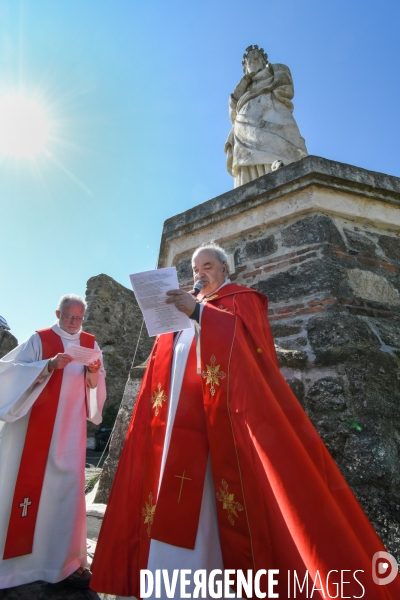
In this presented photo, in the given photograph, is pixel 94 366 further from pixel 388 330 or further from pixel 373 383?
pixel 388 330

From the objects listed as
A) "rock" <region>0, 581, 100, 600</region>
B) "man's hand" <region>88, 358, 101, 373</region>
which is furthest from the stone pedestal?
"rock" <region>0, 581, 100, 600</region>

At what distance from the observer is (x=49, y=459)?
7.29 ft

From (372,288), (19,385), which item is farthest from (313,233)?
(19,385)

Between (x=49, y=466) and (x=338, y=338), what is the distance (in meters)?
2.14

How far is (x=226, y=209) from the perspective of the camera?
353 cm

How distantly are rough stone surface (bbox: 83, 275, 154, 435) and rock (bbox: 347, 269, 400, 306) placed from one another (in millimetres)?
5274

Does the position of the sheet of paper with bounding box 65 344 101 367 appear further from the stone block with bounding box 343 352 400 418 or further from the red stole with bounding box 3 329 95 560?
the stone block with bounding box 343 352 400 418

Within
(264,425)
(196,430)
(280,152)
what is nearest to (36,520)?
(196,430)

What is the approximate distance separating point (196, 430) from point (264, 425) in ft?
1.09

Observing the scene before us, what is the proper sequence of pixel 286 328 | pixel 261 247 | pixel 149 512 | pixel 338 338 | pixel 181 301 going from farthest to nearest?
pixel 261 247, pixel 286 328, pixel 338 338, pixel 181 301, pixel 149 512

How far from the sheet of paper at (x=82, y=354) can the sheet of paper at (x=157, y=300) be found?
80 cm

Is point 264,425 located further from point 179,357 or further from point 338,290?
point 338,290

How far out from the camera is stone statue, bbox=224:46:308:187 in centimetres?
493

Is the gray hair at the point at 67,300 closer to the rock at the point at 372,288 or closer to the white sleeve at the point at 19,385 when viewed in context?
the white sleeve at the point at 19,385
